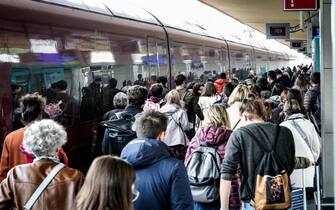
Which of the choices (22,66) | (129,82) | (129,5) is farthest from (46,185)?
(129,5)

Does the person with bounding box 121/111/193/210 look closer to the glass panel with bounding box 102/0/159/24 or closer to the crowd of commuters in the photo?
the crowd of commuters

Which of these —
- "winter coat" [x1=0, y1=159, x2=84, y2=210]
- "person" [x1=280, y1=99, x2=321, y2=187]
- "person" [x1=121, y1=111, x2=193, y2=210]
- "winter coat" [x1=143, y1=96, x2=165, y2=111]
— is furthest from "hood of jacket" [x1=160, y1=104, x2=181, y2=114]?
"winter coat" [x1=0, y1=159, x2=84, y2=210]

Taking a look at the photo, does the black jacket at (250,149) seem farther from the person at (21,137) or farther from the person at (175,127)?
the person at (175,127)

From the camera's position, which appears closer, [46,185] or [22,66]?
[46,185]

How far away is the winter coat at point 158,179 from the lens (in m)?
3.25

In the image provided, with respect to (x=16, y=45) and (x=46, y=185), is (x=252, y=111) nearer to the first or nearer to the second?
(x=46, y=185)

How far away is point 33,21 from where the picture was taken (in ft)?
18.2

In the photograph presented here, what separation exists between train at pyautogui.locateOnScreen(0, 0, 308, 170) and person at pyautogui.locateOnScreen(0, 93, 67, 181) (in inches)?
14.8

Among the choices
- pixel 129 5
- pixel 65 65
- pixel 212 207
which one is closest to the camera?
pixel 212 207

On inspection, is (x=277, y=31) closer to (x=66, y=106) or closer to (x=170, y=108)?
(x=170, y=108)

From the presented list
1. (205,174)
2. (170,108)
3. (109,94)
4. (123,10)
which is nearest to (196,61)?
(123,10)

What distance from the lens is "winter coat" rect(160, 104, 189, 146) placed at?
22.1 ft

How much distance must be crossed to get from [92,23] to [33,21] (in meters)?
1.76

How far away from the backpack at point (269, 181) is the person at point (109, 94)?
12.5ft
